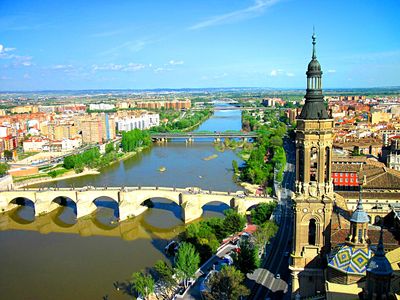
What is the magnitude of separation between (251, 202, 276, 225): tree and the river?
409cm

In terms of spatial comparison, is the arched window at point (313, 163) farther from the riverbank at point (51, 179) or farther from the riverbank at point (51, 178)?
the riverbank at point (51, 178)

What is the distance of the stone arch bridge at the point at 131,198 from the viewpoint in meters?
24.4

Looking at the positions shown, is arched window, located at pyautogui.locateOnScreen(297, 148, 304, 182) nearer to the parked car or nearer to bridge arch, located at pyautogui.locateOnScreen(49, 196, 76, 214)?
the parked car

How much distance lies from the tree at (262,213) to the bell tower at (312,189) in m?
10.5

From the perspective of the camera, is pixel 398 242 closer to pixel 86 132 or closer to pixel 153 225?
pixel 153 225

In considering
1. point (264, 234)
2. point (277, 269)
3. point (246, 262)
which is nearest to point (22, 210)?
point (264, 234)

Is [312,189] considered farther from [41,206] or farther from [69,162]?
[69,162]

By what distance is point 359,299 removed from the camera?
28.3 feet

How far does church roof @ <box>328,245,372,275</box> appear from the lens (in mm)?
10078

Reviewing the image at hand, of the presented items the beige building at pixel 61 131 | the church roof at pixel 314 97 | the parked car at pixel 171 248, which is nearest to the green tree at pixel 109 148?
the beige building at pixel 61 131

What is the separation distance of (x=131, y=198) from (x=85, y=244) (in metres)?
4.39

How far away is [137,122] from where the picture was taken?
7325 cm

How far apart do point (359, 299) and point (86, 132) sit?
176 feet

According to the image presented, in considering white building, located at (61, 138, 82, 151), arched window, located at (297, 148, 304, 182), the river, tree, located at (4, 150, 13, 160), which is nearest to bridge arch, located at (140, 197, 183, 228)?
the river
